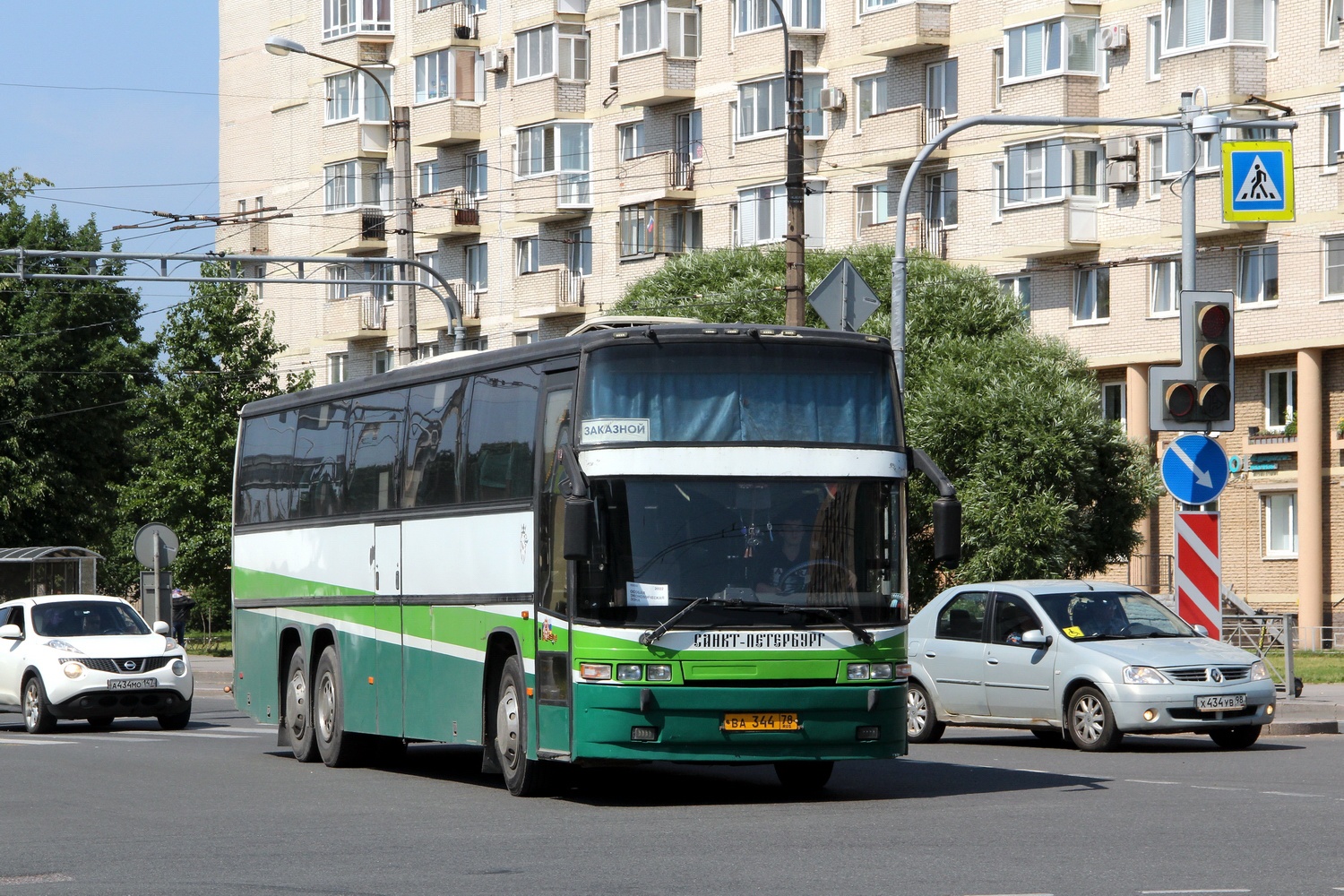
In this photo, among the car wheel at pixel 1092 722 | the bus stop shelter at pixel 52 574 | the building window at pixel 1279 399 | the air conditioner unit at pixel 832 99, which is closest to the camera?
the car wheel at pixel 1092 722

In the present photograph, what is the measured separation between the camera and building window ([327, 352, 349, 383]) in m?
72.6

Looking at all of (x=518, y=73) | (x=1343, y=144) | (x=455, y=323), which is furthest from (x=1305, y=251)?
(x=518, y=73)

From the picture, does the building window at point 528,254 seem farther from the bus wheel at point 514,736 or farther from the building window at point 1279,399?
the bus wheel at point 514,736

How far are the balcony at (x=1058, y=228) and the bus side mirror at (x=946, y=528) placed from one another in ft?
116

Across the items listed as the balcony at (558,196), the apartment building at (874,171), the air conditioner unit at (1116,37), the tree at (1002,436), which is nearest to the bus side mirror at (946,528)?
the tree at (1002,436)

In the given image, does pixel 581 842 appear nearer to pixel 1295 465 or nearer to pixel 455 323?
pixel 455 323

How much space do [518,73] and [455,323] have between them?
32626 mm

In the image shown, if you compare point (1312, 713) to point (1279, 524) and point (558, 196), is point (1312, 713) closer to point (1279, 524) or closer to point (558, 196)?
point (1279, 524)

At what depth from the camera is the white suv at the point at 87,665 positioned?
24.5 metres

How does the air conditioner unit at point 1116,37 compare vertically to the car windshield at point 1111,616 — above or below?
above

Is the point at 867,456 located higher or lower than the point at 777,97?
lower

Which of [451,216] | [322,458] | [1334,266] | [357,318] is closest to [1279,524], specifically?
[1334,266]

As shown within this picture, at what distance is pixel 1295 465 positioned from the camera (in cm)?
4797

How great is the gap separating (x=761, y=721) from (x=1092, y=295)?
3749cm
